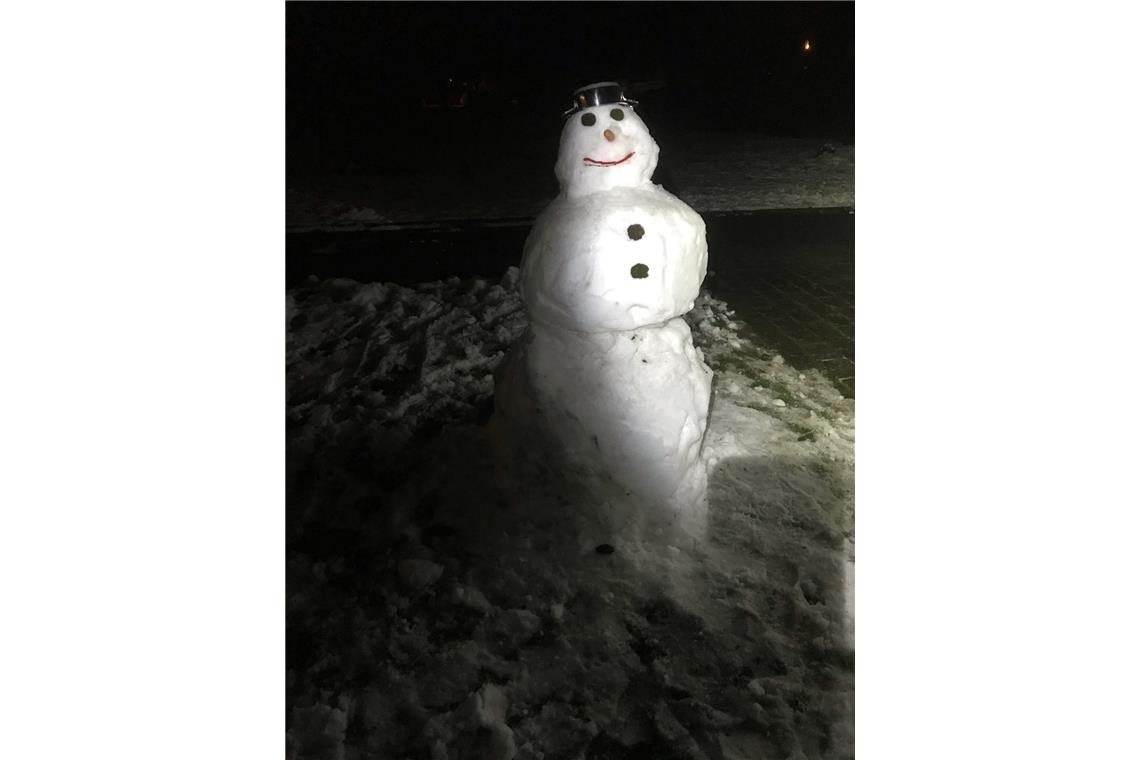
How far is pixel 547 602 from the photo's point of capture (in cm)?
285

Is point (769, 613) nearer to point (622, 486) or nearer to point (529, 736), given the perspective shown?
point (622, 486)

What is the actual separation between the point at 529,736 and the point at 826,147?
11742 millimetres

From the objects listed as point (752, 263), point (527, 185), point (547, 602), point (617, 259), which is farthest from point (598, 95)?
point (527, 185)

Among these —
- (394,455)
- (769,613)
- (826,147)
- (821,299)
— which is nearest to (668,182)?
(826,147)

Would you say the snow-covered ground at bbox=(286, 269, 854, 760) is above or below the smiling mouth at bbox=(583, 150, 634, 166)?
below

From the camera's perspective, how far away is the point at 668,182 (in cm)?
1093

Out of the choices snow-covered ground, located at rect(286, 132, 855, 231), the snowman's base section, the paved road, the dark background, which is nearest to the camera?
the snowman's base section

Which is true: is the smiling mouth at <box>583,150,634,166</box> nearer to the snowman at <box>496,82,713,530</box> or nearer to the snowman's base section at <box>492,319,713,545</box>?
the snowman at <box>496,82,713,530</box>

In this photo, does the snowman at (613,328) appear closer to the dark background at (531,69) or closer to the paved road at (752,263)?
the paved road at (752,263)

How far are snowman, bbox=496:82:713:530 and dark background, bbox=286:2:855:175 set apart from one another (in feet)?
29.4

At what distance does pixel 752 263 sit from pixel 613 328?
4.66 m

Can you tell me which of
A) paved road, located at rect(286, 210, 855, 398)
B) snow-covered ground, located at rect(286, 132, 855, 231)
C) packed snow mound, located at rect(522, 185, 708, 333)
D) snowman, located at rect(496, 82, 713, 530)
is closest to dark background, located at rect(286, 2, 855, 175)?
snow-covered ground, located at rect(286, 132, 855, 231)

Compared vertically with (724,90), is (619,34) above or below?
A: above

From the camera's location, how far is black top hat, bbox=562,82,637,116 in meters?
2.87
